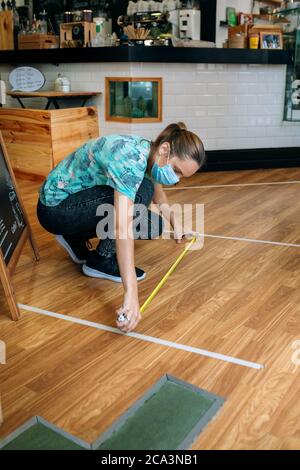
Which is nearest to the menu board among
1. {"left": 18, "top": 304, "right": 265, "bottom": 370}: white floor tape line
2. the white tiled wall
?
{"left": 18, "top": 304, "right": 265, "bottom": 370}: white floor tape line

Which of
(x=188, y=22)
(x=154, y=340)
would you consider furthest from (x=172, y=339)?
(x=188, y=22)

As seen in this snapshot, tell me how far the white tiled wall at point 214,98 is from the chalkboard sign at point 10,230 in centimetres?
216

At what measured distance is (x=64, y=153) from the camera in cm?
400

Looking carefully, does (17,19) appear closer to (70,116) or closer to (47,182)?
(70,116)

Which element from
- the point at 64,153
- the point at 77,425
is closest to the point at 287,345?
the point at 77,425

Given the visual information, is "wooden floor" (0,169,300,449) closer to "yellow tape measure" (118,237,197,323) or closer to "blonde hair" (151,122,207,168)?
"yellow tape measure" (118,237,197,323)

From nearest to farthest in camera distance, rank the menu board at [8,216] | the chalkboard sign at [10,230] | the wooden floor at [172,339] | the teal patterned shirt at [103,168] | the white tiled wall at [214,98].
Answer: the wooden floor at [172,339] < the teal patterned shirt at [103,168] < the chalkboard sign at [10,230] < the menu board at [8,216] < the white tiled wall at [214,98]

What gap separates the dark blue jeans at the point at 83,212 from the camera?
6.54 feet

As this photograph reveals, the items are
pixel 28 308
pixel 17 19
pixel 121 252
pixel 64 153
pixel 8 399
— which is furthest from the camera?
pixel 17 19

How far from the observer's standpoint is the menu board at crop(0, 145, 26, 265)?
6.31 ft

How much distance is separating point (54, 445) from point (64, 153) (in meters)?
3.08

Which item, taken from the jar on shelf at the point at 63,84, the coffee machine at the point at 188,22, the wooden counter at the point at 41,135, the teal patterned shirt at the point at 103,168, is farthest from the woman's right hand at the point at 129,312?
the coffee machine at the point at 188,22

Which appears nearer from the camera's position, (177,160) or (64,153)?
(177,160)

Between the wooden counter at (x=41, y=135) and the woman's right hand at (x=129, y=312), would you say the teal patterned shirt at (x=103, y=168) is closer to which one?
the woman's right hand at (x=129, y=312)
